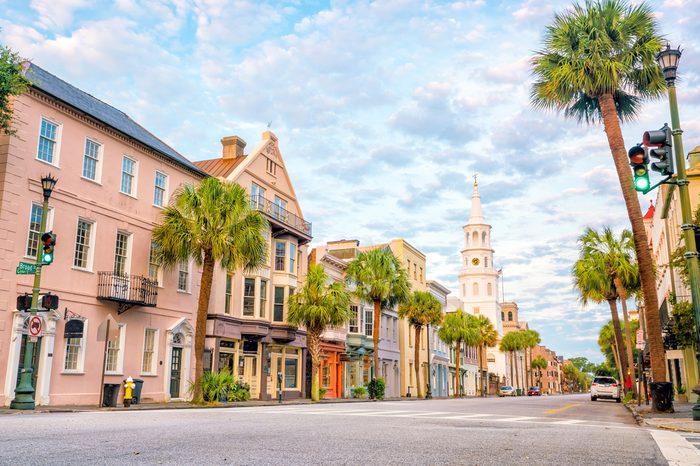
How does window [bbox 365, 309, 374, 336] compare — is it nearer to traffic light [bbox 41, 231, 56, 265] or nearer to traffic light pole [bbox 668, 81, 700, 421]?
traffic light [bbox 41, 231, 56, 265]

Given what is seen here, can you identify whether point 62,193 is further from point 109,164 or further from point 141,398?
point 141,398

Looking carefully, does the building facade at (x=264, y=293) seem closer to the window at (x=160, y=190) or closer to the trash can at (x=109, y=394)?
the window at (x=160, y=190)

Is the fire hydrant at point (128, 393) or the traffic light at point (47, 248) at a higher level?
the traffic light at point (47, 248)

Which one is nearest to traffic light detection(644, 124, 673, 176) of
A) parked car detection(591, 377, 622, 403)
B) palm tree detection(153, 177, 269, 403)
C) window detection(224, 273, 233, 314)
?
palm tree detection(153, 177, 269, 403)

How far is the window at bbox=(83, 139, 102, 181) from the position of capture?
26130 millimetres

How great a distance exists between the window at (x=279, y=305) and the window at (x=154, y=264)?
10313 millimetres

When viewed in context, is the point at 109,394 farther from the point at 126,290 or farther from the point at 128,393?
the point at 126,290

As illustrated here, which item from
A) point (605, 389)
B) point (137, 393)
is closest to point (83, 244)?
point (137, 393)

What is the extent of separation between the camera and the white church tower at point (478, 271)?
10931 cm

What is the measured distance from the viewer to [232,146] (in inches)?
1561

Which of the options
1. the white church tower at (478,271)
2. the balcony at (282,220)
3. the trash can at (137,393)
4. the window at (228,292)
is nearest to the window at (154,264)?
the trash can at (137,393)

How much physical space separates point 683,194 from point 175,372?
24.6 m

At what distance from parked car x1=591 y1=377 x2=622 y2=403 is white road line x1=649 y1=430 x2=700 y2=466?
34.8 metres

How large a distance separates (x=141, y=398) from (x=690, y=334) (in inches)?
935
